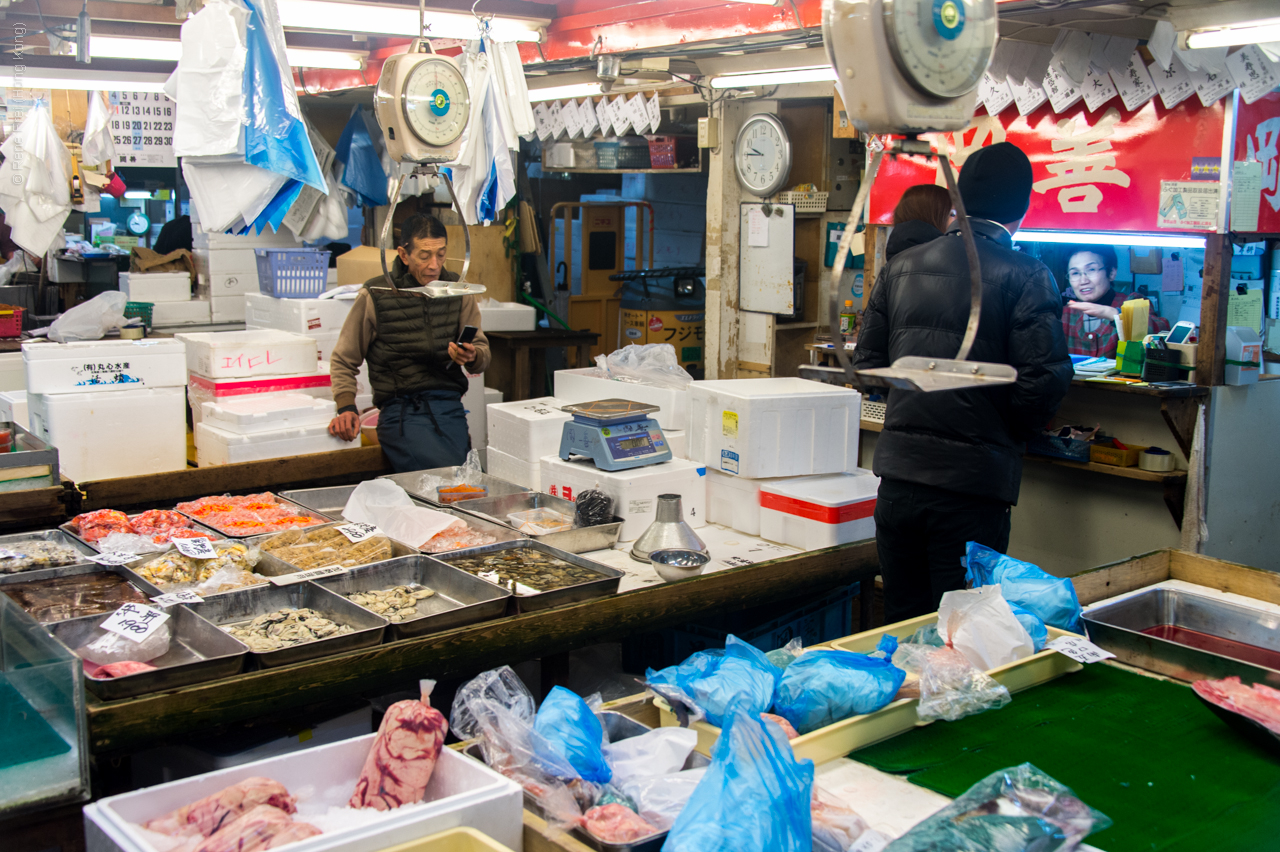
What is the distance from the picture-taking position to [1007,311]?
3.14 metres

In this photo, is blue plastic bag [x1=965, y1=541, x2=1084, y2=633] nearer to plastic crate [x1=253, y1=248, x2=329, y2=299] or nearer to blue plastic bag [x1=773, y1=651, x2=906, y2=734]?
blue plastic bag [x1=773, y1=651, x2=906, y2=734]

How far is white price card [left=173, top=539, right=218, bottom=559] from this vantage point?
10.7ft

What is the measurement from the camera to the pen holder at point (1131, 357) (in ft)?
16.5

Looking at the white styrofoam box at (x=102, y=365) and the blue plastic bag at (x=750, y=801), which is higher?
the white styrofoam box at (x=102, y=365)

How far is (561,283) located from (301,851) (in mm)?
9931

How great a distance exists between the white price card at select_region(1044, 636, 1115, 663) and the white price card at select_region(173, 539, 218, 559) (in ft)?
7.94

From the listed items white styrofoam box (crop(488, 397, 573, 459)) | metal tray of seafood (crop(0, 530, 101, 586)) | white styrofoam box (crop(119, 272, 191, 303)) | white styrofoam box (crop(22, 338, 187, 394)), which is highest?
white styrofoam box (crop(119, 272, 191, 303))

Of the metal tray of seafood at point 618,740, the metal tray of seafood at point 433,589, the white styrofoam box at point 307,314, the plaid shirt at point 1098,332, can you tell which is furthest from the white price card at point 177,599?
the plaid shirt at point 1098,332

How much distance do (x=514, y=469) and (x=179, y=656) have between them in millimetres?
1884

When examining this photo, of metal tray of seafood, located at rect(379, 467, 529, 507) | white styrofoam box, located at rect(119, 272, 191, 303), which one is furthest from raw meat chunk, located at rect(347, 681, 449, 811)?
white styrofoam box, located at rect(119, 272, 191, 303)

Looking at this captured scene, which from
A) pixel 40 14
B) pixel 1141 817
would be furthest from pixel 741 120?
pixel 1141 817

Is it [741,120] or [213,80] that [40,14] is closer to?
[213,80]

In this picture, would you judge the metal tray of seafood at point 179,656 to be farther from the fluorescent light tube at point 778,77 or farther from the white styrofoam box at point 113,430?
the fluorescent light tube at point 778,77

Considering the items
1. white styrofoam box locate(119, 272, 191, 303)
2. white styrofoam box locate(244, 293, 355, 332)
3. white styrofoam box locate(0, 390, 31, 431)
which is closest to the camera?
white styrofoam box locate(0, 390, 31, 431)
